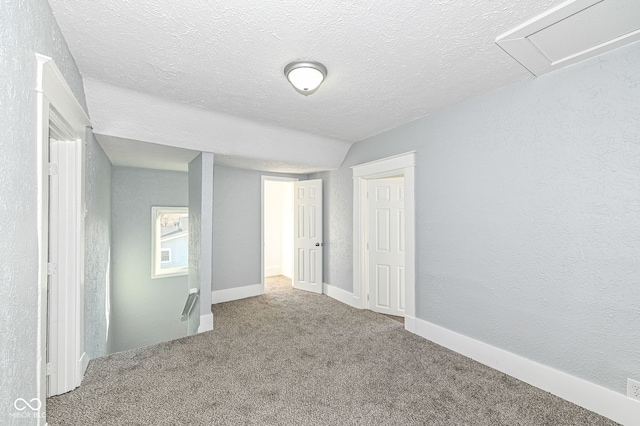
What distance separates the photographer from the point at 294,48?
1884 millimetres

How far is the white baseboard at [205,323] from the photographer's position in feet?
10.8

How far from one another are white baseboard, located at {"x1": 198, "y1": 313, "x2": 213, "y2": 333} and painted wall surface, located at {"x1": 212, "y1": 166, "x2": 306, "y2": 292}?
1.11m

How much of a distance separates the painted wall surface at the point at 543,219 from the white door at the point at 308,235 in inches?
80.0

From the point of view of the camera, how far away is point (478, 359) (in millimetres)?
2594

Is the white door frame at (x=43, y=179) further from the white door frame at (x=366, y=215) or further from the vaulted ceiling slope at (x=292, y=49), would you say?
the white door frame at (x=366, y=215)

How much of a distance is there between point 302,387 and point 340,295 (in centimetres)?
231

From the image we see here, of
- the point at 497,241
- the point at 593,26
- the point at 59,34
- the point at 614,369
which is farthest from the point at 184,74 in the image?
the point at 614,369

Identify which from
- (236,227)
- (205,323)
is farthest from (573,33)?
(236,227)

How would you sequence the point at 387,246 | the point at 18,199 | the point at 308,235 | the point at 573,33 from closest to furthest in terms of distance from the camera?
the point at 18,199, the point at 573,33, the point at 387,246, the point at 308,235

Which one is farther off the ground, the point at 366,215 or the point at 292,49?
the point at 292,49

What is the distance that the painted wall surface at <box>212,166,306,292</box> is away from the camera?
4.55 metres

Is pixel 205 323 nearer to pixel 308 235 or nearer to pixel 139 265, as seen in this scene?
pixel 308 235

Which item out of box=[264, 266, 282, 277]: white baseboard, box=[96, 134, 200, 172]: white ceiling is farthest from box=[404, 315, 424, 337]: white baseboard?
box=[264, 266, 282, 277]: white baseboard

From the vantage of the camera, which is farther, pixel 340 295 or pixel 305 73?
pixel 340 295
